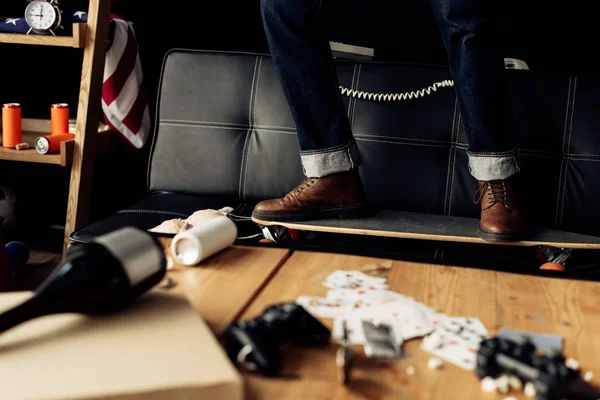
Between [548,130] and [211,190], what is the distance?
38.8 inches

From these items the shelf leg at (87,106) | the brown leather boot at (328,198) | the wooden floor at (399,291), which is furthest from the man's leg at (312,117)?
the shelf leg at (87,106)

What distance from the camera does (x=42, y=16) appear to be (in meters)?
2.34

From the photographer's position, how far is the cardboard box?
675 mm

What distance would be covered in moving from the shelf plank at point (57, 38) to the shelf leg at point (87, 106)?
0.02 meters

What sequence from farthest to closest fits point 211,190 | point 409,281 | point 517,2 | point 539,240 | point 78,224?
point 517,2 → point 78,224 → point 211,190 → point 539,240 → point 409,281

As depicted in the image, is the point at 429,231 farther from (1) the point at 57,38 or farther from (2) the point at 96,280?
(1) the point at 57,38

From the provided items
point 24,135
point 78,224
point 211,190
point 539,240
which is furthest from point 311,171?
point 24,135

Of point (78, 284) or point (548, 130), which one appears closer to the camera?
point (78, 284)

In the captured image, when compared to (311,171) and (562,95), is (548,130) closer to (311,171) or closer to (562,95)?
(562,95)

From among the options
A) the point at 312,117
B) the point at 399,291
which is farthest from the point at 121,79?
the point at 399,291

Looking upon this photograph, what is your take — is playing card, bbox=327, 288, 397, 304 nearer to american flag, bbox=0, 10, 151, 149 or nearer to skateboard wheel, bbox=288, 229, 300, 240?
skateboard wheel, bbox=288, 229, 300, 240

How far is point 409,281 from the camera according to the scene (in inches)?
43.9

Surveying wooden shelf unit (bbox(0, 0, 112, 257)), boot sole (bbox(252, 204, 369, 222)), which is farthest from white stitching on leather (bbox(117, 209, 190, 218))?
wooden shelf unit (bbox(0, 0, 112, 257))

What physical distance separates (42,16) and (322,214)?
4.14 ft
